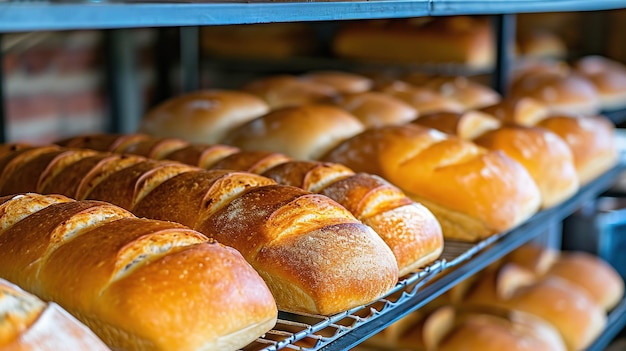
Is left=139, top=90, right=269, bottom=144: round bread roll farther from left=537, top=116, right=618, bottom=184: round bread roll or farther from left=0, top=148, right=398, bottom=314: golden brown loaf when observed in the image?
left=537, top=116, right=618, bottom=184: round bread roll

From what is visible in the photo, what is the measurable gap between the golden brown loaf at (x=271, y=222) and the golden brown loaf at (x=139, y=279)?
120 mm

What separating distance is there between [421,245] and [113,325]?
636 millimetres

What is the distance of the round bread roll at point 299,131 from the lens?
2.00 meters

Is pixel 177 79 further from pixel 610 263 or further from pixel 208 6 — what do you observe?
pixel 208 6

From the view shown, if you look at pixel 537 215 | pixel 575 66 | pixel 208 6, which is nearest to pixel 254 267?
pixel 208 6

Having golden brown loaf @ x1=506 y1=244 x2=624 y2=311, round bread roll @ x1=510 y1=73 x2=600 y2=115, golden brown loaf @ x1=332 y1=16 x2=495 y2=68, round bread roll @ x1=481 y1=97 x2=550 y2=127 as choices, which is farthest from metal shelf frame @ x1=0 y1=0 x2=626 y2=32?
golden brown loaf @ x1=332 y1=16 x2=495 y2=68

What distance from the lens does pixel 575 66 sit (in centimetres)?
369

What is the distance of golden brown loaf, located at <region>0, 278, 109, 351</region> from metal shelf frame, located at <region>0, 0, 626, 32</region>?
317 millimetres

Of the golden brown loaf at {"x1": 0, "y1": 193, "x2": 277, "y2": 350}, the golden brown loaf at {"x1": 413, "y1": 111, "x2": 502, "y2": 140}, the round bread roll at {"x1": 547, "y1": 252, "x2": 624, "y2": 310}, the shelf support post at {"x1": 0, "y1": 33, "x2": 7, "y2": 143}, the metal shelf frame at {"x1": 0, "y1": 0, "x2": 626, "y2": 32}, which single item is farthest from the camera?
the shelf support post at {"x1": 0, "y1": 33, "x2": 7, "y2": 143}

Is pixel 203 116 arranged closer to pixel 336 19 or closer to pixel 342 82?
pixel 342 82

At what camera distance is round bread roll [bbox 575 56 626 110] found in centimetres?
333

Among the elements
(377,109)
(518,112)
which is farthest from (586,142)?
(377,109)

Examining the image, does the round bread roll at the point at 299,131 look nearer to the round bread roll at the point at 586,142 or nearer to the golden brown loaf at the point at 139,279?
the round bread roll at the point at 586,142

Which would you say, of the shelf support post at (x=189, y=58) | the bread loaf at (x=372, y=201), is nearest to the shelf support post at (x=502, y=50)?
the bread loaf at (x=372, y=201)
